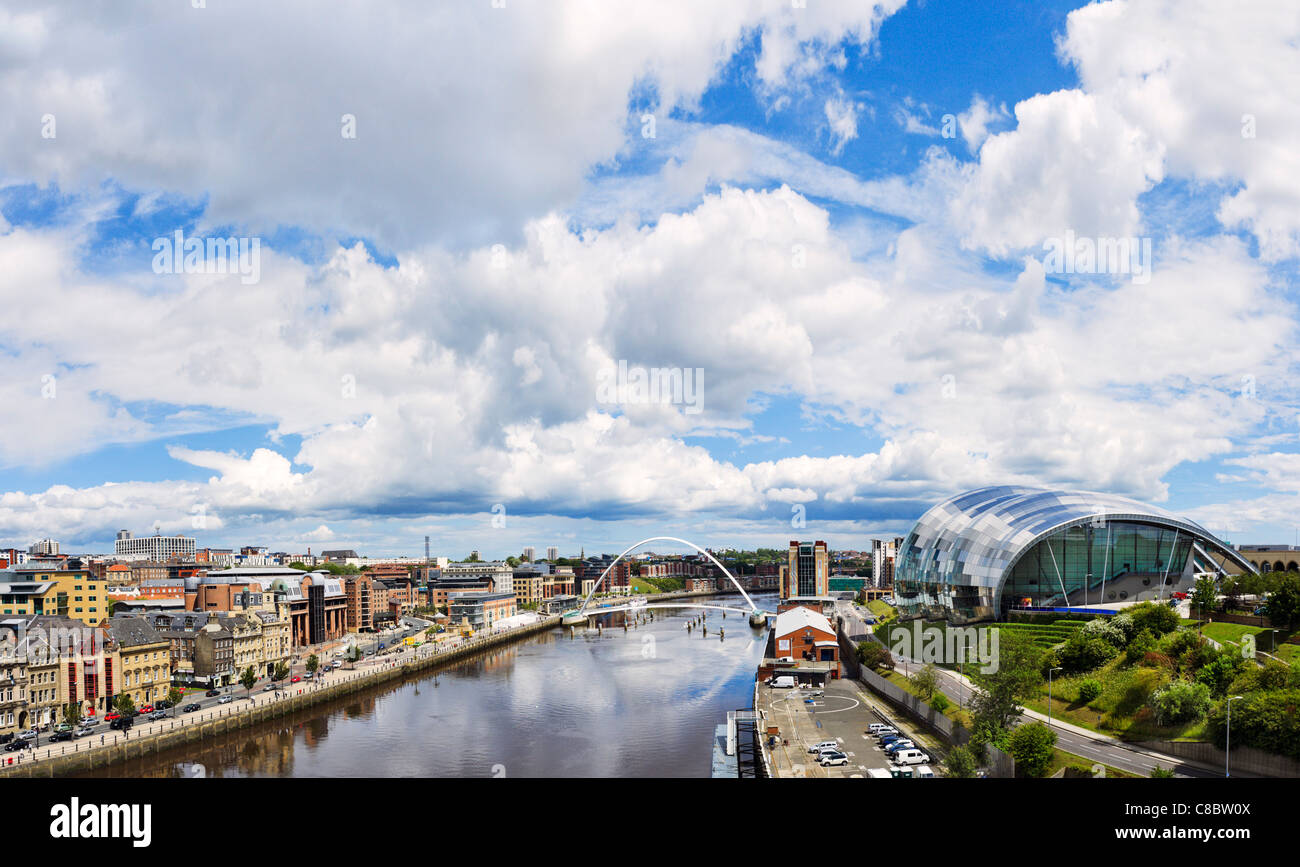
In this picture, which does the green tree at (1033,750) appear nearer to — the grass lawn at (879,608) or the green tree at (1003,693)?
the green tree at (1003,693)

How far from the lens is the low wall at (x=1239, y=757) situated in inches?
566

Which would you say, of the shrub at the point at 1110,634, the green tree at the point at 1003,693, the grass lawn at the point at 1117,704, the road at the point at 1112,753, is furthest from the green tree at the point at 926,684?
the shrub at the point at 1110,634

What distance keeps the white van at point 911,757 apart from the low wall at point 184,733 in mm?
20417

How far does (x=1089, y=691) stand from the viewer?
2111 centimetres

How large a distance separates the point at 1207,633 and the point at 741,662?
26.1 m

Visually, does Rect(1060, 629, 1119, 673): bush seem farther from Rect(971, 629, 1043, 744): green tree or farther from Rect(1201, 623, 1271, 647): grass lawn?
Rect(1201, 623, 1271, 647): grass lawn

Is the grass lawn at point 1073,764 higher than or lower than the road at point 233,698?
higher

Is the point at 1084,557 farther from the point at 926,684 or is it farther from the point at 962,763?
the point at 962,763

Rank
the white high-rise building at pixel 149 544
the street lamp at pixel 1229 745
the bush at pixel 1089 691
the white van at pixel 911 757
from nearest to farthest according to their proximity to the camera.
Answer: the street lamp at pixel 1229 745 < the white van at pixel 911 757 < the bush at pixel 1089 691 < the white high-rise building at pixel 149 544

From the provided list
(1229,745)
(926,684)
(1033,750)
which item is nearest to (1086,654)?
(926,684)

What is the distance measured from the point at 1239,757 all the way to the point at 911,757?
20.9 ft
